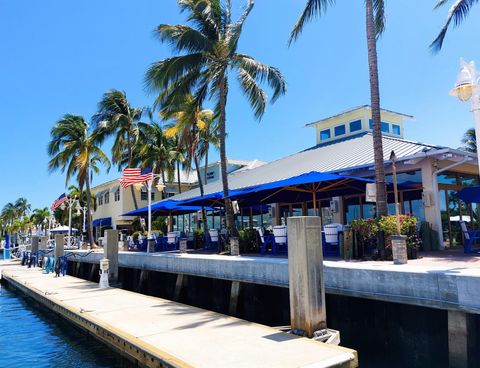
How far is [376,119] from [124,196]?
117ft

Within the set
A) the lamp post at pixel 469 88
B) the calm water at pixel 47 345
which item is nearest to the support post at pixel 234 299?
the calm water at pixel 47 345

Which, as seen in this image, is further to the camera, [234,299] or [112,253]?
[112,253]

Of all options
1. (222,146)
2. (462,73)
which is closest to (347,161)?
(222,146)

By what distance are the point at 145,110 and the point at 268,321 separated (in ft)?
98.5

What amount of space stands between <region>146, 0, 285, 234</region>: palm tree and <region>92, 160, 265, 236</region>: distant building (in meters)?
21.1

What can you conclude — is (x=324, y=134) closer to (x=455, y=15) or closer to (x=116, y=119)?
(x=455, y=15)

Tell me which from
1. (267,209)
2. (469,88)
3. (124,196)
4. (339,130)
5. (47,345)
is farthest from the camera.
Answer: (124,196)

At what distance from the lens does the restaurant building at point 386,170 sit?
15.1 m

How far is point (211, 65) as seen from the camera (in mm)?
18031

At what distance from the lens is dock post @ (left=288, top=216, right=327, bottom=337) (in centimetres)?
770

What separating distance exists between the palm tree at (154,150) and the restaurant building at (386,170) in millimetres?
14651

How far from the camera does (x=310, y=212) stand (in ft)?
72.2

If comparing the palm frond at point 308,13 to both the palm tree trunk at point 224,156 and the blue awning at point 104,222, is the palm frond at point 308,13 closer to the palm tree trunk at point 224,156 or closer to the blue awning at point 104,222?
the palm tree trunk at point 224,156

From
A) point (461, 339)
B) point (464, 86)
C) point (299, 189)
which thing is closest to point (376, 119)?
point (299, 189)
